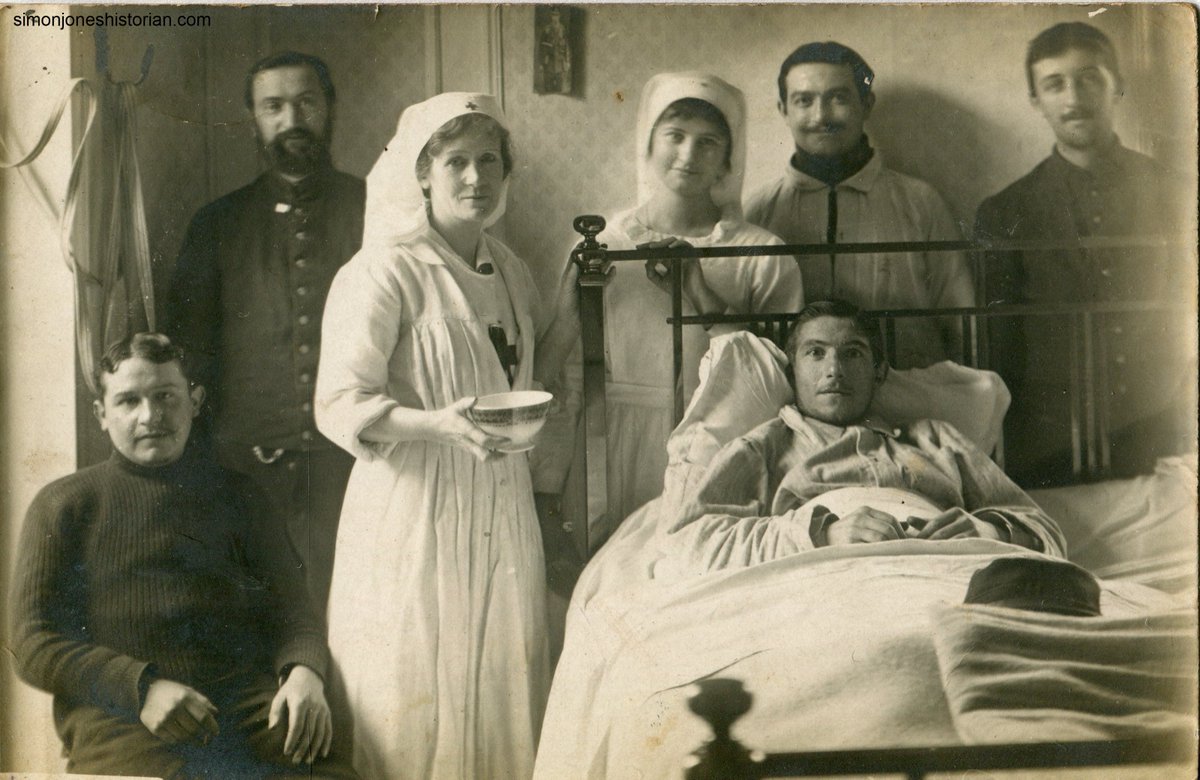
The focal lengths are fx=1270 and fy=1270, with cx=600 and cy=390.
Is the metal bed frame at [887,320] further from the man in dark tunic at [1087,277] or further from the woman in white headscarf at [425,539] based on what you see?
the woman in white headscarf at [425,539]

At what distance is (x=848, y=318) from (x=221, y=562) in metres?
1.17

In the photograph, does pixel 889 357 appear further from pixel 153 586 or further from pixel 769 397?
pixel 153 586

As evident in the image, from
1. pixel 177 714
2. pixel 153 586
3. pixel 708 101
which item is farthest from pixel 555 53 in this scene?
pixel 177 714

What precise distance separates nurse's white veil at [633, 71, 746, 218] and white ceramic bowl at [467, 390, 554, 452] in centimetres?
41

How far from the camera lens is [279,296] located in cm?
221

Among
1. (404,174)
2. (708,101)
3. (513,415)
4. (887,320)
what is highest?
(708,101)

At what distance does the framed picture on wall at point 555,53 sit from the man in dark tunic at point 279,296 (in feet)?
1.22

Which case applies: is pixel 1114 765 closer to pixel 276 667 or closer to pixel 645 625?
pixel 645 625

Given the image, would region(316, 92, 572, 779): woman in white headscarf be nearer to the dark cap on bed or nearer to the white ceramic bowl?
the white ceramic bowl

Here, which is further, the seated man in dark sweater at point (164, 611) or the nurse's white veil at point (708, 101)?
the nurse's white veil at point (708, 101)

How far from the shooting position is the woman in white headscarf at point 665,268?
224cm

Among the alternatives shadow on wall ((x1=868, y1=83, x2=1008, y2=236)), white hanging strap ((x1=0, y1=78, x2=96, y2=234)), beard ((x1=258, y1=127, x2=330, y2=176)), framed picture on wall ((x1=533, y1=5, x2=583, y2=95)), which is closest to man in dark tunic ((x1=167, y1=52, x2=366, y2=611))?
beard ((x1=258, y1=127, x2=330, y2=176))

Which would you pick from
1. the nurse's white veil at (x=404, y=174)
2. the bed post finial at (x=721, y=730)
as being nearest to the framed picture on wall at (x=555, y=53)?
the nurse's white veil at (x=404, y=174)

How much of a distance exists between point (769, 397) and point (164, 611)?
110 centimetres
